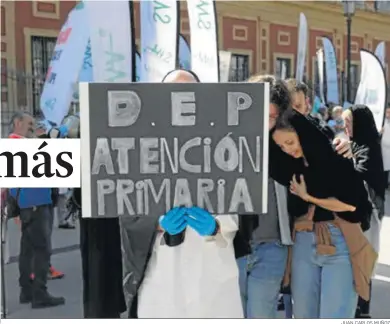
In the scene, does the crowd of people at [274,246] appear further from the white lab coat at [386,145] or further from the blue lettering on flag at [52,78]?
the white lab coat at [386,145]

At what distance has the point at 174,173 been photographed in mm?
2150

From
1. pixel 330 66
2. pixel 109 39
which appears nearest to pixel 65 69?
pixel 109 39

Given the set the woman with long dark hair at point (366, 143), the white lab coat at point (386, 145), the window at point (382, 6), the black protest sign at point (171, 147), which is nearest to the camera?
the black protest sign at point (171, 147)

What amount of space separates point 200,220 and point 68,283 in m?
3.35

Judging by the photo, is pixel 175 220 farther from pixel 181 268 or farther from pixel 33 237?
pixel 33 237

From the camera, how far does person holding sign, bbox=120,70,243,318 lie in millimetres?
2264

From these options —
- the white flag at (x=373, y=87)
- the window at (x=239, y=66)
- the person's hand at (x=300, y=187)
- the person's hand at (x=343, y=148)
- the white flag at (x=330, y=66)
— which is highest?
the window at (x=239, y=66)

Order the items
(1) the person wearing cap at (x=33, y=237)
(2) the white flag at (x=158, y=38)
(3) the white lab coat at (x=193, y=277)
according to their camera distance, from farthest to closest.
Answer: (2) the white flag at (x=158, y=38)
(1) the person wearing cap at (x=33, y=237)
(3) the white lab coat at (x=193, y=277)

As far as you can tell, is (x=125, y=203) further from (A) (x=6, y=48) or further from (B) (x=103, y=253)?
(A) (x=6, y=48)

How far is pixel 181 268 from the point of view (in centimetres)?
226

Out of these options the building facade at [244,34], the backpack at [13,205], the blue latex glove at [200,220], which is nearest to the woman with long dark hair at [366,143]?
the blue latex glove at [200,220]

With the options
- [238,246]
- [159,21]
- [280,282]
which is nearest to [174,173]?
[238,246]

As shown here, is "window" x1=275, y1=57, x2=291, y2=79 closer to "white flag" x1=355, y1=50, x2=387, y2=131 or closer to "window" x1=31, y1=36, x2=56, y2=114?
"window" x1=31, y1=36, x2=56, y2=114

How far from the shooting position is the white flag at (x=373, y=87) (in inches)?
327
